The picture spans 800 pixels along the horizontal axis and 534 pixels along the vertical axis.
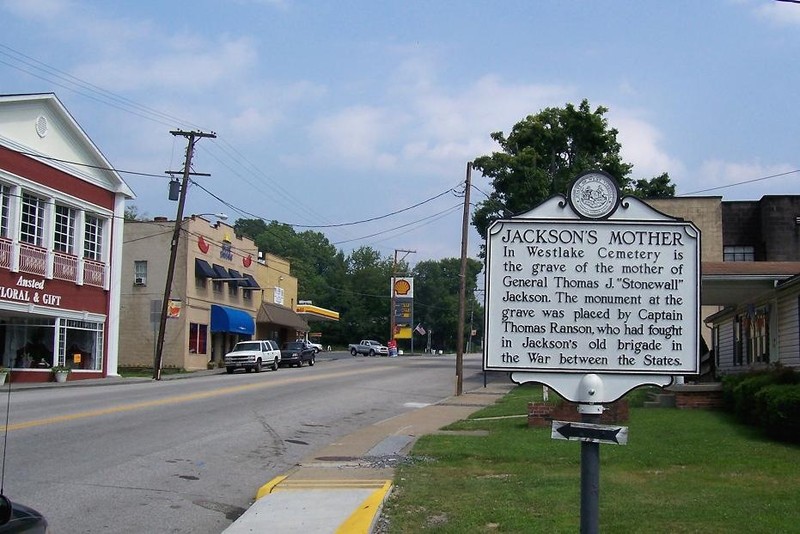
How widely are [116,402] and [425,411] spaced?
26.2 ft

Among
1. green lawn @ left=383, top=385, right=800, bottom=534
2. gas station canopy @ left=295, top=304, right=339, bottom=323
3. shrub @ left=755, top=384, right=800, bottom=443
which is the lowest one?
green lawn @ left=383, top=385, right=800, bottom=534

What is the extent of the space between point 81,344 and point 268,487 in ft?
97.6

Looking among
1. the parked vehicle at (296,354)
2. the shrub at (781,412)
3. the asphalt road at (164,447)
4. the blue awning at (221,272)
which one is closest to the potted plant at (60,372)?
the asphalt road at (164,447)

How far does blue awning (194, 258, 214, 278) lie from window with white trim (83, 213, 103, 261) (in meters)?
11.3

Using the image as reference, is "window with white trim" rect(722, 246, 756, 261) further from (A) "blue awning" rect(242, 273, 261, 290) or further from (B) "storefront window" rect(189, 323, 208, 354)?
(A) "blue awning" rect(242, 273, 261, 290)

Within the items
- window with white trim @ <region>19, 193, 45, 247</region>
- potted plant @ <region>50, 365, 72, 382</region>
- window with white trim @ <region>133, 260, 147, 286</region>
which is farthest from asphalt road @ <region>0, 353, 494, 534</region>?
window with white trim @ <region>133, 260, 147, 286</region>

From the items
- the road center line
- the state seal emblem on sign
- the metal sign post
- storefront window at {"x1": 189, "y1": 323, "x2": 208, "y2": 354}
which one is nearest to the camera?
the metal sign post

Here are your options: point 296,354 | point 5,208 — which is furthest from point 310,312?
point 5,208

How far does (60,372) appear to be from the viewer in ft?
114

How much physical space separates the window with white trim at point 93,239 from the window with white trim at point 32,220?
3.40 meters

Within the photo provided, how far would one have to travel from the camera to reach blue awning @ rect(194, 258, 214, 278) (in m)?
50.0

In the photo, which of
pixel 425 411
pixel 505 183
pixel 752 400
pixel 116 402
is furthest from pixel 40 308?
pixel 752 400

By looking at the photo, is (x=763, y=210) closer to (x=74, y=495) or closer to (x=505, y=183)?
(x=505, y=183)

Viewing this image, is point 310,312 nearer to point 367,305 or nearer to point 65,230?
point 65,230
